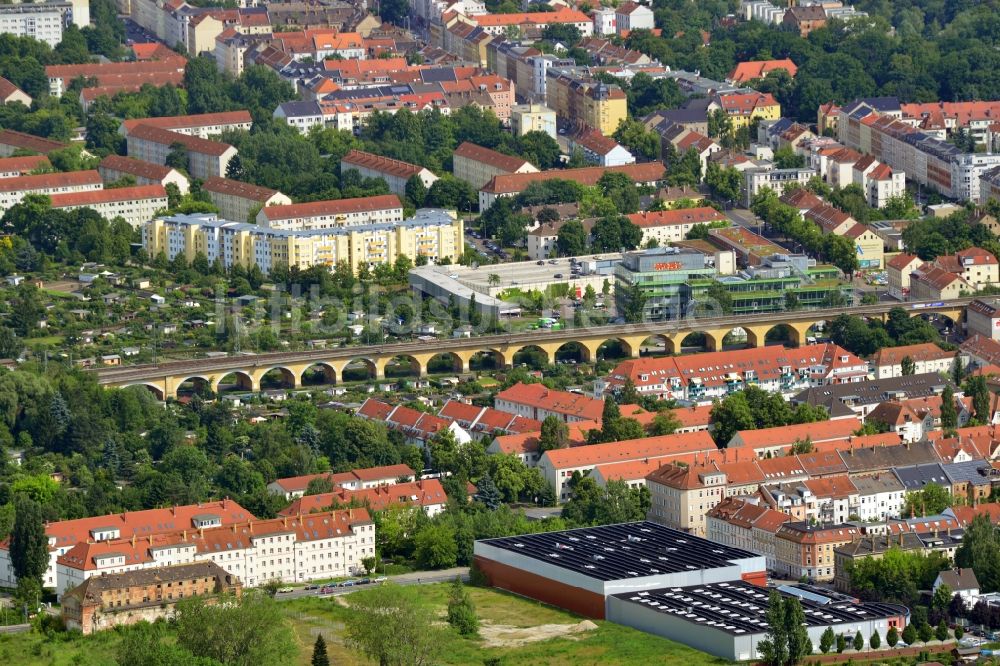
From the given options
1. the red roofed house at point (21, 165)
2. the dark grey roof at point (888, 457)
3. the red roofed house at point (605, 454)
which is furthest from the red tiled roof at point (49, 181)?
the dark grey roof at point (888, 457)

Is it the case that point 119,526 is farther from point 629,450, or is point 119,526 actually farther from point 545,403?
point 545,403

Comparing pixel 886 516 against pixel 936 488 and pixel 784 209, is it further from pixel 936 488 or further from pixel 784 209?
pixel 784 209

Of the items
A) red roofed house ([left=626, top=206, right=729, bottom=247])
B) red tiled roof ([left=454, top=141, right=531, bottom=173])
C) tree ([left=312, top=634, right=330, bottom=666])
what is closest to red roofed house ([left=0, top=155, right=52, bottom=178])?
red tiled roof ([left=454, top=141, right=531, bottom=173])

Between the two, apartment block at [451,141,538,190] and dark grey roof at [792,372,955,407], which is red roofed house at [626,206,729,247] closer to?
apartment block at [451,141,538,190]

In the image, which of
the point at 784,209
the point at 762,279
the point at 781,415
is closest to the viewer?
the point at 781,415

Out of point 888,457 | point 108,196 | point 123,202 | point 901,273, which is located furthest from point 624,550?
point 108,196

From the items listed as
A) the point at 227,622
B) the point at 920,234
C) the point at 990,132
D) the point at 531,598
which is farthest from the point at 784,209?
the point at 227,622
